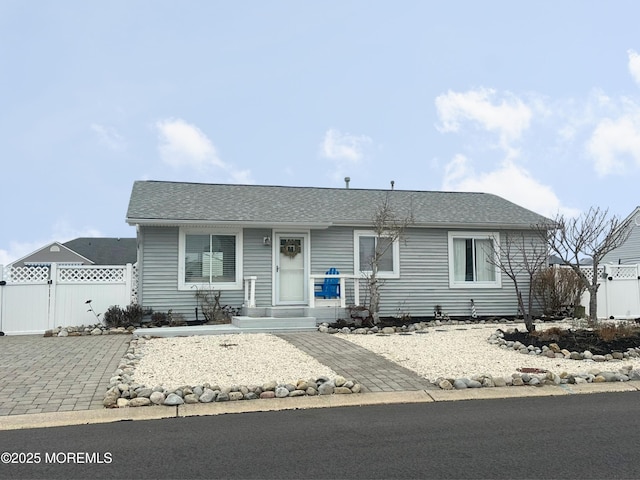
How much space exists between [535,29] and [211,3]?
754 cm

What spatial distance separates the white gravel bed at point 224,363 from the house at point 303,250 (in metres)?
3.04

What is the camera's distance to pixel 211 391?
20.0 feet

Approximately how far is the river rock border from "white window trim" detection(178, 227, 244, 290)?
6889 mm

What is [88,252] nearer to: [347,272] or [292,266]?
[292,266]

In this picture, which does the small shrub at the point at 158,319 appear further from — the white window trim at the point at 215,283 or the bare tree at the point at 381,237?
the bare tree at the point at 381,237

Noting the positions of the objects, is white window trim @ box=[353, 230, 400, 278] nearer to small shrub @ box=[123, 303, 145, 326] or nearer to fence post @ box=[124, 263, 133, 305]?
small shrub @ box=[123, 303, 145, 326]

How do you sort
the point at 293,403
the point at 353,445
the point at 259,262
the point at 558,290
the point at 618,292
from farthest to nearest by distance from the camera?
the point at 618,292, the point at 558,290, the point at 259,262, the point at 293,403, the point at 353,445

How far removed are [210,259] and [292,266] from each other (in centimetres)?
216

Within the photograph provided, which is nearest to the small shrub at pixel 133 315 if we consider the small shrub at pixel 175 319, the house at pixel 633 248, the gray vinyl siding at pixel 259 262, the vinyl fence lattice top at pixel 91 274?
the small shrub at pixel 175 319

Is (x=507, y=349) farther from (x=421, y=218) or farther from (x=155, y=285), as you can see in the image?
(x=155, y=285)

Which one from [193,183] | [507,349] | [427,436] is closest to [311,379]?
[427,436]

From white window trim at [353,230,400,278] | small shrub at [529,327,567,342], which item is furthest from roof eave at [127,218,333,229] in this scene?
small shrub at [529,327,567,342]

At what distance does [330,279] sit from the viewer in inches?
549

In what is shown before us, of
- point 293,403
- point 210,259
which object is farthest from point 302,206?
point 293,403
